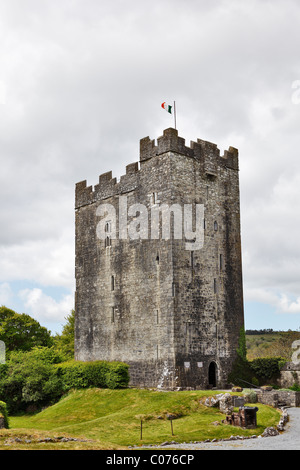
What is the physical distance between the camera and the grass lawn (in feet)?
70.1

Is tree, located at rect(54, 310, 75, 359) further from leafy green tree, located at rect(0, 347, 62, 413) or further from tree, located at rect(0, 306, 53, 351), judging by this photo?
leafy green tree, located at rect(0, 347, 62, 413)

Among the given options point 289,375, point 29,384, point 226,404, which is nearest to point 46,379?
point 29,384

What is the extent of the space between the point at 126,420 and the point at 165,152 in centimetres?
1621

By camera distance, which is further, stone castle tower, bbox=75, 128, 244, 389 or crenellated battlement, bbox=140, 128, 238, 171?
crenellated battlement, bbox=140, 128, 238, 171

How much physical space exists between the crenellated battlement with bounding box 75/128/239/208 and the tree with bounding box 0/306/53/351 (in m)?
20.4

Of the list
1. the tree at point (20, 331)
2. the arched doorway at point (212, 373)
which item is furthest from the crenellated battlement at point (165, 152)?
the tree at point (20, 331)

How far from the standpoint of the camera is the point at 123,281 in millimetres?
36250

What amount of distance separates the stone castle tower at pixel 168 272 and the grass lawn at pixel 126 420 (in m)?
2.43

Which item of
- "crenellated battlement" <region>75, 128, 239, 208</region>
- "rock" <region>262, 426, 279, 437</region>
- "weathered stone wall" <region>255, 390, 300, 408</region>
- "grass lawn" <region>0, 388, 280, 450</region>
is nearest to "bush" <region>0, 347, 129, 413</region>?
"grass lawn" <region>0, 388, 280, 450</region>

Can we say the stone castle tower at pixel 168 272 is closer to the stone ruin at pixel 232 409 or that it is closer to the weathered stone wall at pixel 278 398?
the weathered stone wall at pixel 278 398

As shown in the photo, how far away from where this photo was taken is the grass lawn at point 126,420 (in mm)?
21359

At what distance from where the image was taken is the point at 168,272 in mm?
32656

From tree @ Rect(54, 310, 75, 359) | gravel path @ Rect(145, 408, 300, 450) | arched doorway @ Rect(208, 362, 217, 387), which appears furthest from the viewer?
tree @ Rect(54, 310, 75, 359)
